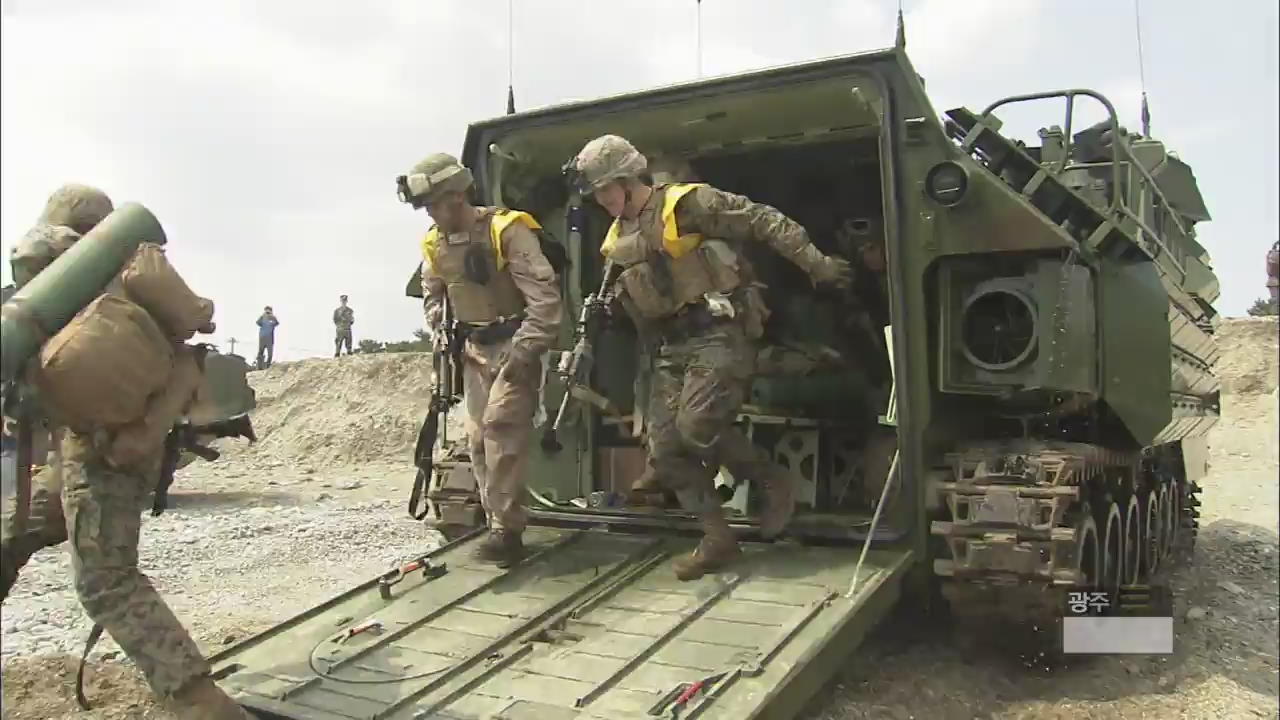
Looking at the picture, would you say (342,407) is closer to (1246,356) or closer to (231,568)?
(231,568)

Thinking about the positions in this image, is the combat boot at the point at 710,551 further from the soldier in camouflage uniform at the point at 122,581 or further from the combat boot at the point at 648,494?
the soldier in camouflage uniform at the point at 122,581

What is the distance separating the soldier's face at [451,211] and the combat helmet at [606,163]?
577 mm

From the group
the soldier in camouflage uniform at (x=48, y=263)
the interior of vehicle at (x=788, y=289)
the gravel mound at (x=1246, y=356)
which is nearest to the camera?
the soldier in camouflage uniform at (x=48, y=263)

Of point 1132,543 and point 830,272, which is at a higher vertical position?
point 830,272

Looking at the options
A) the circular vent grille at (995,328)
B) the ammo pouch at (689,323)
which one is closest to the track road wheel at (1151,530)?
the circular vent grille at (995,328)

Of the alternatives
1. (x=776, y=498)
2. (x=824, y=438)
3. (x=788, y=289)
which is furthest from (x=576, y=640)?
(x=788, y=289)

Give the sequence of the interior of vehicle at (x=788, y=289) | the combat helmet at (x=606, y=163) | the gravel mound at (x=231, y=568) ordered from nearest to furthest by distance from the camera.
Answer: the combat helmet at (x=606, y=163) < the interior of vehicle at (x=788, y=289) < the gravel mound at (x=231, y=568)

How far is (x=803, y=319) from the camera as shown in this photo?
20.5ft

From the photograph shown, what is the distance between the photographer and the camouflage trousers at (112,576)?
3.61 metres

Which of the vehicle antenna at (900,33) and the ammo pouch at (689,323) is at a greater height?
the vehicle antenna at (900,33)

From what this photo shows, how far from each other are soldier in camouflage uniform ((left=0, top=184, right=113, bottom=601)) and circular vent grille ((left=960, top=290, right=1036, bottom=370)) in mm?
3361

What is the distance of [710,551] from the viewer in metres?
4.72

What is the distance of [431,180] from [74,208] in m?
1.36

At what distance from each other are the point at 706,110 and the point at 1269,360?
16601mm
